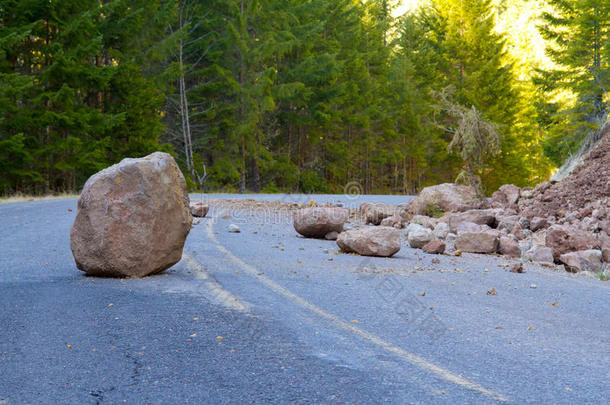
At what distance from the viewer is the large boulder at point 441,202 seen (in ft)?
50.0

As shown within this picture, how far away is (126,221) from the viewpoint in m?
4.95

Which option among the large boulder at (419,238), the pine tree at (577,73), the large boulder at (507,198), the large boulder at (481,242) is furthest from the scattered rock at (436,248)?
the pine tree at (577,73)

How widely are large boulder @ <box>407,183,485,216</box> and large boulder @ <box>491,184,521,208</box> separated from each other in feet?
1.56

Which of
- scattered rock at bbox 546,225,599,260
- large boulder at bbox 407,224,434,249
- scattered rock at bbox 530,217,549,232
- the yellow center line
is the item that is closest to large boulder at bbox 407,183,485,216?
scattered rock at bbox 530,217,549,232

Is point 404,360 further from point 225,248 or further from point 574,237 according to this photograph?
point 574,237

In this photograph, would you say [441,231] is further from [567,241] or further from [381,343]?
[381,343]

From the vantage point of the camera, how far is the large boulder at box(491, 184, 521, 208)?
1444 centimetres

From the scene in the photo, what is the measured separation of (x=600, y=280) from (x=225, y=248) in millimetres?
5265

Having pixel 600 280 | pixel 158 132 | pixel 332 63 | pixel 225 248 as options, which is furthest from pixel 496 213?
pixel 332 63

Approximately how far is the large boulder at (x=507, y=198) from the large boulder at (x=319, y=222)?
693 centimetres

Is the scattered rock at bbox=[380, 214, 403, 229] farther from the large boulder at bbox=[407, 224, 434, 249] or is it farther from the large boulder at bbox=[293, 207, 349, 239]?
the large boulder at bbox=[407, 224, 434, 249]

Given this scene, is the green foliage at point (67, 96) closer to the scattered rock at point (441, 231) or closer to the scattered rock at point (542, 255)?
the scattered rock at point (441, 231)

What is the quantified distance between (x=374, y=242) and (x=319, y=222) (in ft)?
6.72

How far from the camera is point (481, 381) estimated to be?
9.04 ft
